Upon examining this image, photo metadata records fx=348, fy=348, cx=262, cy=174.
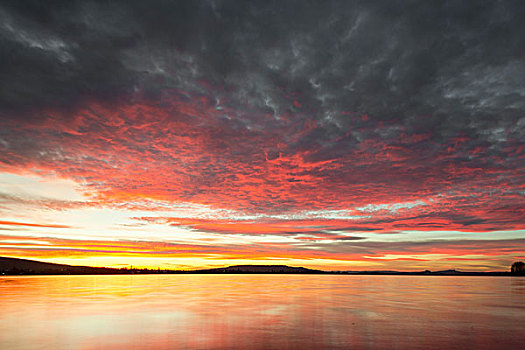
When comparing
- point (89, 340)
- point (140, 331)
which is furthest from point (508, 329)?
point (89, 340)

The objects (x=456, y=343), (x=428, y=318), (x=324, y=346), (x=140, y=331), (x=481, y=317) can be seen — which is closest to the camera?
(x=324, y=346)

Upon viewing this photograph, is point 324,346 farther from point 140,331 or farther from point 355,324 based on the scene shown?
point 140,331

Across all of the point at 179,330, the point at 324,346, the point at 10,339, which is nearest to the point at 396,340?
the point at 324,346

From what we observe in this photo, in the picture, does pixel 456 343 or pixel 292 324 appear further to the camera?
pixel 292 324

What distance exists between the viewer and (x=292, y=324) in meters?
22.1

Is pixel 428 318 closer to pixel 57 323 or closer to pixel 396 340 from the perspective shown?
pixel 396 340

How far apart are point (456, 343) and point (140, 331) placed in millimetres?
16698

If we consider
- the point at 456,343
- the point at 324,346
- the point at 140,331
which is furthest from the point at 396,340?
the point at 140,331

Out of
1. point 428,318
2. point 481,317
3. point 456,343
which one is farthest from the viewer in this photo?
point 481,317

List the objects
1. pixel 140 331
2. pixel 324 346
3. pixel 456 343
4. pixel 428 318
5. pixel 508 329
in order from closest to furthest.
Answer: pixel 324 346 < pixel 456 343 < pixel 140 331 < pixel 508 329 < pixel 428 318

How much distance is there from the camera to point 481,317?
90.5 feet

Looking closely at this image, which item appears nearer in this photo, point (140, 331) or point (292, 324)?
point (140, 331)

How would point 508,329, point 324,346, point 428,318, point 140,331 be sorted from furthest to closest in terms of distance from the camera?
point 428,318 < point 508,329 < point 140,331 < point 324,346

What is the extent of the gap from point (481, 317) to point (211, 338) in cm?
2252
